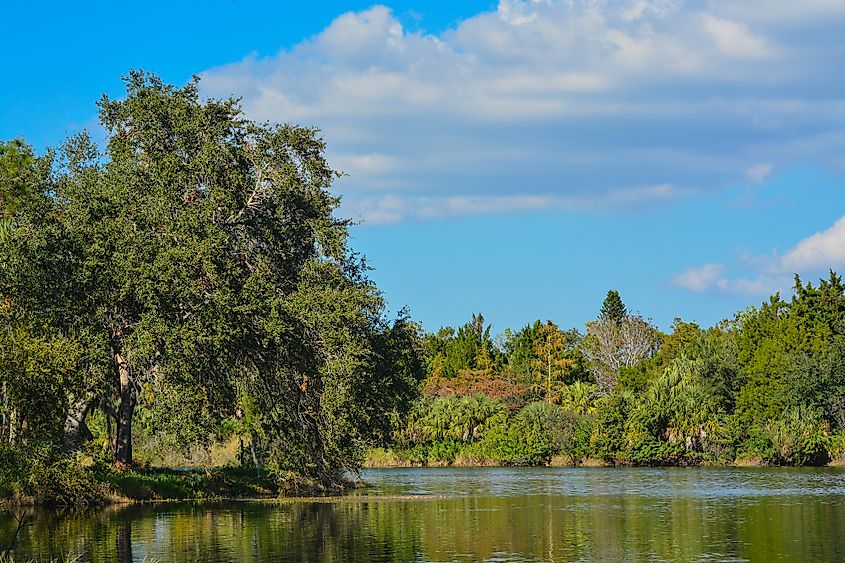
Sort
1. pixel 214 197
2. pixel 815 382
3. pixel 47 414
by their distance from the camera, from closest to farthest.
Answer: pixel 47 414, pixel 214 197, pixel 815 382

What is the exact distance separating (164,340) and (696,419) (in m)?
58.8

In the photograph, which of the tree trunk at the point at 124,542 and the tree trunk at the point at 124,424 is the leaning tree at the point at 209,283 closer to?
the tree trunk at the point at 124,424

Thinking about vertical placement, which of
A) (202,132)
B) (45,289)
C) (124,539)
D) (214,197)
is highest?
(202,132)

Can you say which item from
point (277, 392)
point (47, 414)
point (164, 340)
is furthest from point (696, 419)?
point (47, 414)

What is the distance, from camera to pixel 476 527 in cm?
4209

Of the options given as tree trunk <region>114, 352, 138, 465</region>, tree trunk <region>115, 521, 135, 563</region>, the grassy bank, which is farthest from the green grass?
tree trunk <region>115, 521, 135, 563</region>

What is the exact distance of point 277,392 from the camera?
181ft

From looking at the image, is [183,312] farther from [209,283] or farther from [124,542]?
[124,542]

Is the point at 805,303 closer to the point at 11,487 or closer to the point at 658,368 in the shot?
the point at 658,368

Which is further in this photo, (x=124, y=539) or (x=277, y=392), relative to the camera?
(x=277, y=392)

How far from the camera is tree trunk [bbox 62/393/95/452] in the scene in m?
51.3

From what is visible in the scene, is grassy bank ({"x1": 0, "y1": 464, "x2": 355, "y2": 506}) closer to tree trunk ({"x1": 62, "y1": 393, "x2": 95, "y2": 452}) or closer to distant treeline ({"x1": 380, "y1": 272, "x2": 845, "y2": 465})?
tree trunk ({"x1": 62, "y1": 393, "x2": 95, "y2": 452})

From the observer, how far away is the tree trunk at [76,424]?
51.3m

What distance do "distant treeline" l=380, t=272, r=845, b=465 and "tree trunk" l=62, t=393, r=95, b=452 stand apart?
32687mm
